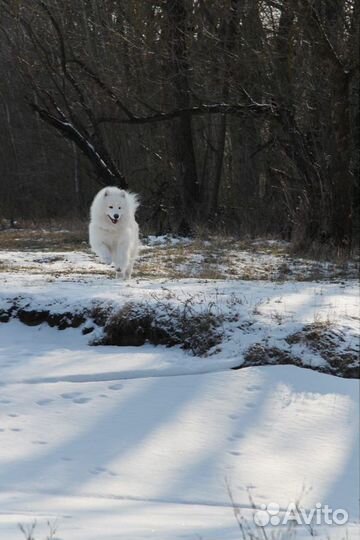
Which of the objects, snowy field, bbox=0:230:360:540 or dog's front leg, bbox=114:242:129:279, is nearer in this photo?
snowy field, bbox=0:230:360:540

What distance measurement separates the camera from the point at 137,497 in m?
4.09

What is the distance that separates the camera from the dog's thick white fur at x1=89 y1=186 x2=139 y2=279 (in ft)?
31.9

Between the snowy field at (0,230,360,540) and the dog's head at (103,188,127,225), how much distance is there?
130cm

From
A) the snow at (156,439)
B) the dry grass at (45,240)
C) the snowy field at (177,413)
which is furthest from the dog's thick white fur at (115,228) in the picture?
the dry grass at (45,240)

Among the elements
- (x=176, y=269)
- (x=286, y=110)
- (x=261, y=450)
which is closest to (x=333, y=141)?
(x=286, y=110)

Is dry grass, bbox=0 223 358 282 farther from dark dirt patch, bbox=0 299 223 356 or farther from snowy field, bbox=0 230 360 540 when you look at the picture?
dark dirt patch, bbox=0 299 223 356

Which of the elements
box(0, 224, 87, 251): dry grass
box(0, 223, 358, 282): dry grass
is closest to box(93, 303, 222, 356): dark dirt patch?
box(0, 223, 358, 282): dry grass

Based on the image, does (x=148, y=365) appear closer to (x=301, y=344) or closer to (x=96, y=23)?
(x=301, y=344)

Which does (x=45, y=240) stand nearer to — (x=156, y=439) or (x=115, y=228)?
(x=115, y=228)

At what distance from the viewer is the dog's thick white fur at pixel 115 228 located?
973cm

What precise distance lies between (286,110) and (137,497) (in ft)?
39.0

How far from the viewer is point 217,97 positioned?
17234 millimetres

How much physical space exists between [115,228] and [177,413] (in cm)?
479

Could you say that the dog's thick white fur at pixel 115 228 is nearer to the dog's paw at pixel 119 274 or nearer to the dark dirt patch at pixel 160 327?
the dog's paw at pixel 119 274
